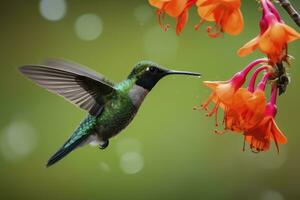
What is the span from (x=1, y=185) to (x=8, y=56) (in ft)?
3.22

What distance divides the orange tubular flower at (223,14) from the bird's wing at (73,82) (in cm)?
71

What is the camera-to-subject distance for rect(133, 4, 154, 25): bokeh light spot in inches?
180

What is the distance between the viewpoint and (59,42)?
466 centimetres

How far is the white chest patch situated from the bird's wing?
10cm

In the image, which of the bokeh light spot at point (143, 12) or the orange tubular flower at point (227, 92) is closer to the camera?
the orange tubular flower at point (227, 92)

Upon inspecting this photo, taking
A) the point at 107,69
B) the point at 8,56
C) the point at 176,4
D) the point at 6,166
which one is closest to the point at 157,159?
the point at 107,69

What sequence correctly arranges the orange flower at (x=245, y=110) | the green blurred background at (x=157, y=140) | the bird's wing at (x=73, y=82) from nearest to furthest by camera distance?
the orange flower at (x=245, y=110), the bird's wing at (x=73, y=82), the green blurred background at (x=157, y=140)

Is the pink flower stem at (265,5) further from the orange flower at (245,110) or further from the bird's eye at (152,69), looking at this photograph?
the bird's eye at (152,69)

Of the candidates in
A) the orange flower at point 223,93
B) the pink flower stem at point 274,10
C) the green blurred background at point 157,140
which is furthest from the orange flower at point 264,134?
the green blurred background at point 157,140

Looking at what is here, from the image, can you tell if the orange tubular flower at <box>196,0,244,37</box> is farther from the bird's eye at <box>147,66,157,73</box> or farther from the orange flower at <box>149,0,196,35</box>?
the bird's eye at <box>147,66,157,73</box>

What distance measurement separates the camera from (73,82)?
2623 millimetres

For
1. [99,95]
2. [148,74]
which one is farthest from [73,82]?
[148,74]

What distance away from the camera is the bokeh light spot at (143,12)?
180 inches

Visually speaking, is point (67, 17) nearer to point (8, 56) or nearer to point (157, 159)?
point (8, 56)
